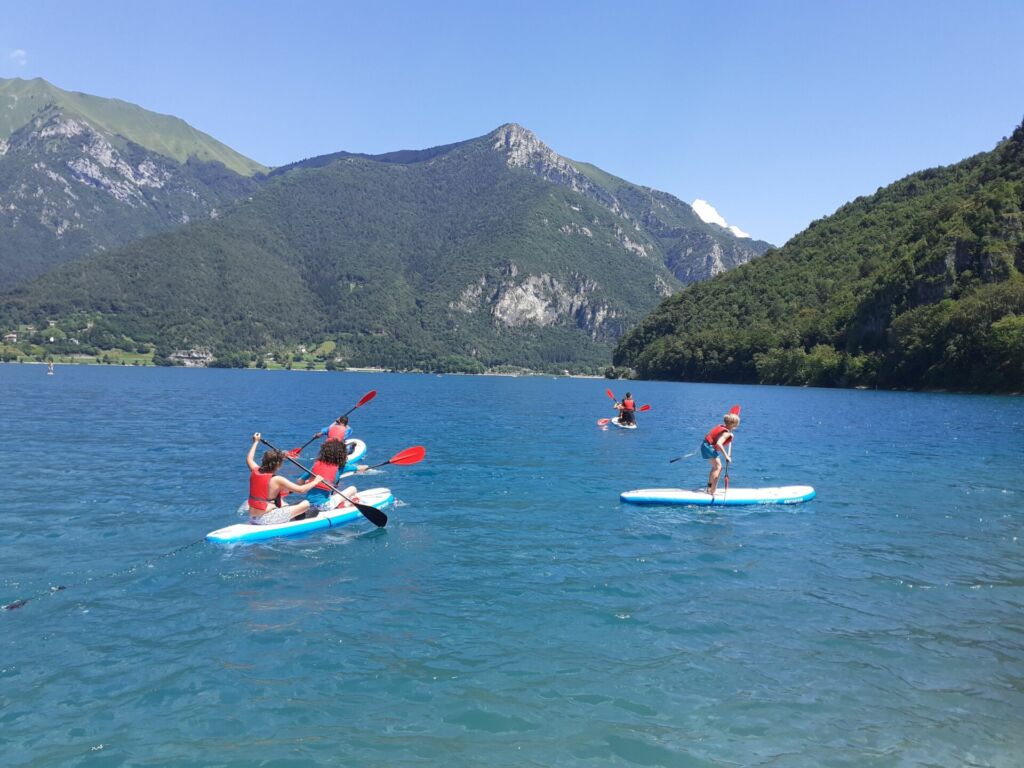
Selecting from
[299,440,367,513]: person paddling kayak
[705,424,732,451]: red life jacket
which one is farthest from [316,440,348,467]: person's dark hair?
[705,424,732,451]: red life jacket

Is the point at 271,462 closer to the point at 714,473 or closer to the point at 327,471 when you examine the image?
the point at 327,471

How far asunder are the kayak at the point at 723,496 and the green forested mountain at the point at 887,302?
79.9 meters

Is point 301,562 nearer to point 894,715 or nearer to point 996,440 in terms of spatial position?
point 894,715

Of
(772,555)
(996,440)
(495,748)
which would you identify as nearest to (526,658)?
(495,748)

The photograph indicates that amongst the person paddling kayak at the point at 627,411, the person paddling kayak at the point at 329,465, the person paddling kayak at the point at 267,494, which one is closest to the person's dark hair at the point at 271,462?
the person paddling kayak at the point at 267,494

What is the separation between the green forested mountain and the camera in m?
93.8

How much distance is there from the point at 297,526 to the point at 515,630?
26.2 ft

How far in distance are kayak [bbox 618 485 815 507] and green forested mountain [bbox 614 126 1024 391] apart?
79.9 metres

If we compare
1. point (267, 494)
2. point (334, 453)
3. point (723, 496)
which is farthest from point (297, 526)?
point (723, 496)

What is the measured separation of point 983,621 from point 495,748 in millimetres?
8657

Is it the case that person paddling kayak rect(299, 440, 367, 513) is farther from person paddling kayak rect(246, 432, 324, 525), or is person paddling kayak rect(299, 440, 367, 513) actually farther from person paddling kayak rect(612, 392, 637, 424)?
person paddling kayak rect(612, 392, 637, 424)

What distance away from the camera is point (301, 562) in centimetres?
1454

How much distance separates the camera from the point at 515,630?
1057 cm

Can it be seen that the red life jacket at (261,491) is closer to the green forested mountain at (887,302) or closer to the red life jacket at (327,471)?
the red life jacket at (327,471)
